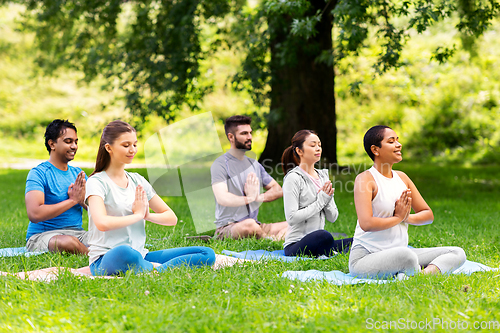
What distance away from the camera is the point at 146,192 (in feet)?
12.3

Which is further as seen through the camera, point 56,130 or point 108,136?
point 56,130

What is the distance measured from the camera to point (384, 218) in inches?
139

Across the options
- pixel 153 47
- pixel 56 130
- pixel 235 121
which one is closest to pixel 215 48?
pixel 153 47

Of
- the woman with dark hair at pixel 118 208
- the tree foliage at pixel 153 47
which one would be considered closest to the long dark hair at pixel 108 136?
the woman with dark hair at pixel 118 208

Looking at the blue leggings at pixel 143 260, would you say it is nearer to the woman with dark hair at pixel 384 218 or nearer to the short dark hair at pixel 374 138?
the woman with dark hair at pixel 384 218

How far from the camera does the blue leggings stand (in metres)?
3.52

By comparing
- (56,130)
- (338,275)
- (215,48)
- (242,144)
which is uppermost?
(215,48)

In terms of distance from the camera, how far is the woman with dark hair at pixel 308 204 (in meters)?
4.54

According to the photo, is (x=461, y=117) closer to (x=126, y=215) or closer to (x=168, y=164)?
(x=168, y=164)

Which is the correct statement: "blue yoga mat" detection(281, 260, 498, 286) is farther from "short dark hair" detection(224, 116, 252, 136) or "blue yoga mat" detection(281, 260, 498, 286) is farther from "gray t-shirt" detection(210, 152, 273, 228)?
"short dark hair" detection(224, 116, 252, 136)

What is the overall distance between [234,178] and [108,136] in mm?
2105

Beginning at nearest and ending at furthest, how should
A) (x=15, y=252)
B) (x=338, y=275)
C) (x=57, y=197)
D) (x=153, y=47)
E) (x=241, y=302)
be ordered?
(x=241, y=302) → (x=338, y=275) → (x=57, y=197) → (x=15, y=252) → (x=153, y=47)

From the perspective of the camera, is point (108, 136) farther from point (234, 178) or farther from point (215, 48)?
point (215, 48)

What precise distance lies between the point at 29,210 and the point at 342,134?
1751 cm
